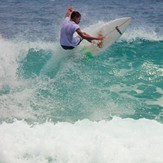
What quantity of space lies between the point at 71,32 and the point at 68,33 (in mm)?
101

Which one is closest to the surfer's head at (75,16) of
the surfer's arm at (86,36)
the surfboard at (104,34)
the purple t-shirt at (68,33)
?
the purple t-shirt at (68,33)

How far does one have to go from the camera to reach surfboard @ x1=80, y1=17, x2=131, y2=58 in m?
9.83

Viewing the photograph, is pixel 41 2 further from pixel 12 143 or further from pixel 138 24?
pixel 12 143

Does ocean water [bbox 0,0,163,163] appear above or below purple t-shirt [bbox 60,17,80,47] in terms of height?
below

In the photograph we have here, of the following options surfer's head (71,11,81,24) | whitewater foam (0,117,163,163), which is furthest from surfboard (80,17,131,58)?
whitewater foam (0,117,163,163)

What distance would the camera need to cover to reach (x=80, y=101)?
26.8 ft

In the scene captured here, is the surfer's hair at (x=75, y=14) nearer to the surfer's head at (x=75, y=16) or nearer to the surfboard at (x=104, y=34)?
the surfer's head at (x=75, y=16)

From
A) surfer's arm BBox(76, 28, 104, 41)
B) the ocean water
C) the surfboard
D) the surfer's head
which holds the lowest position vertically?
the ocean water

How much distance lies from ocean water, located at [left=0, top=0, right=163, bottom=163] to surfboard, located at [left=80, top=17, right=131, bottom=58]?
27cm

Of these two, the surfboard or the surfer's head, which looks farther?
the surfboard

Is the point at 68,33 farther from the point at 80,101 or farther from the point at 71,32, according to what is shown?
the point at 80,101

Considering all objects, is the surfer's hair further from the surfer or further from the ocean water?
the ocean water

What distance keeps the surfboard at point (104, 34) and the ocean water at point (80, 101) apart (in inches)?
10.8

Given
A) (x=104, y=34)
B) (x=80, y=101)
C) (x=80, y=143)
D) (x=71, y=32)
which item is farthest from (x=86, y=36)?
(x=80, y=143)
